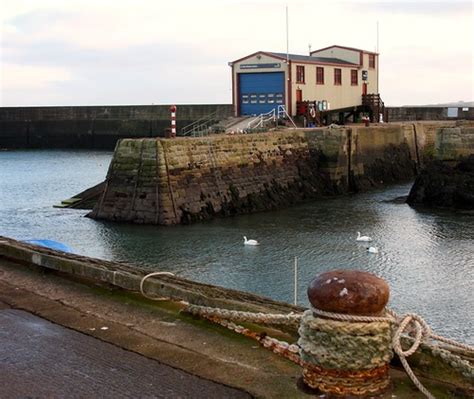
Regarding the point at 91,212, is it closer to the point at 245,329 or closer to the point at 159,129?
the point at 245,329

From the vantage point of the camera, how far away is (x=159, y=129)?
55.9 metres

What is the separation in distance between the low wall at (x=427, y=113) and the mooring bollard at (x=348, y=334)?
48.1 meters

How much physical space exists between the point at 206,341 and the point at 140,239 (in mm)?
13811

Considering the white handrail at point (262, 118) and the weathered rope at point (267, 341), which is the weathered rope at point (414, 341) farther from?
the white handrail at point (262, 118)

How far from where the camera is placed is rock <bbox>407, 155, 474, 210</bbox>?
79.6 feet

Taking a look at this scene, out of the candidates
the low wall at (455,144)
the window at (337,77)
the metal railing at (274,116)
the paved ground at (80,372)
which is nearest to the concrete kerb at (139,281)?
the paved ground at (80,372)

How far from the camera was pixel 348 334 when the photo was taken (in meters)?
3.88

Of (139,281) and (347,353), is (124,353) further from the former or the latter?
(347,353)

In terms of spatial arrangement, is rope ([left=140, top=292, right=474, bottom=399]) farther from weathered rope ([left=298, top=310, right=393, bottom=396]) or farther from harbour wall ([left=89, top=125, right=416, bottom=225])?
harbour wall ([left=89, top=125, right=416, bottom=225])

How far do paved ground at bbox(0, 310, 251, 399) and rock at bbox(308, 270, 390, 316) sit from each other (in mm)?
774

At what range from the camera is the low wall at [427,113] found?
50.9 metres

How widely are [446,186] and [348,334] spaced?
22.3m

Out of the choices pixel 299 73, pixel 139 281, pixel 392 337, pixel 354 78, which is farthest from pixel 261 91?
pixel 392 337

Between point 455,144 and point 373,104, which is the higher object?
point 373,104
